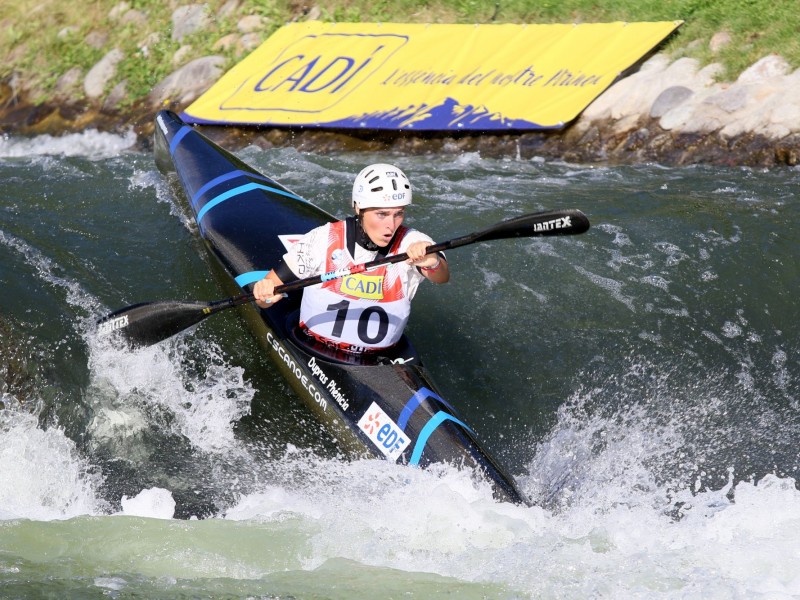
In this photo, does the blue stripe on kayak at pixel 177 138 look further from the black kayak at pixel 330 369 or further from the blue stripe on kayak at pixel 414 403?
the blue stripe on kayak at pixel 414 403

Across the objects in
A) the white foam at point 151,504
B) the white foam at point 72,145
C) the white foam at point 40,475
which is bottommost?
the white foam at point 151,504

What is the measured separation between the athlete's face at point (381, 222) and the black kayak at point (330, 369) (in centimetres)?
63

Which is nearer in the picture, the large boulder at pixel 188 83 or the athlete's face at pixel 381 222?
the athlete's face at pixel 381 222

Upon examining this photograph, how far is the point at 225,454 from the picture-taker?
17.7ft

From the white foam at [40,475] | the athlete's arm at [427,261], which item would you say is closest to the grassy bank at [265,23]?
the athlete's arm at [427,261]

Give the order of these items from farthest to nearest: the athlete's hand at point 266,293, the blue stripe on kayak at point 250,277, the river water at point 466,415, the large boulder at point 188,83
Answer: the large boulder at point 188,83
the blue stripe on kayak at point 250,277
the athlete's hand at point 266,293
the river water at point 466,415

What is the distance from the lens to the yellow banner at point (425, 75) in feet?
31.3

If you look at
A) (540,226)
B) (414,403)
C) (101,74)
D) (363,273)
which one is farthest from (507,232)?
(101,74)

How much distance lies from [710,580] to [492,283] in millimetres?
3253

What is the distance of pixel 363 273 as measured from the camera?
507cm

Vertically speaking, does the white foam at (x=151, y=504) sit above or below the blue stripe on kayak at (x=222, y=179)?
below

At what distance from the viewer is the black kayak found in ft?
15.8

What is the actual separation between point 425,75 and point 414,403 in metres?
5.97

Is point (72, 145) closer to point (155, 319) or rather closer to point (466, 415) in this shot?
point (155, 319)
